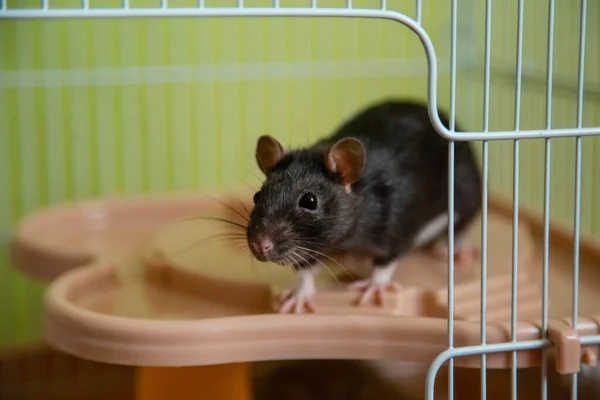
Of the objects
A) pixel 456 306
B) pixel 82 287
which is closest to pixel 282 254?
pixel 456 306

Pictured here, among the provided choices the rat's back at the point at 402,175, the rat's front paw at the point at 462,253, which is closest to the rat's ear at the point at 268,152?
the rat's back at the point at 402,175

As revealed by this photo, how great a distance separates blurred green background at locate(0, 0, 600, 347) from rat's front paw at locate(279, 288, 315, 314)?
77 centimetres

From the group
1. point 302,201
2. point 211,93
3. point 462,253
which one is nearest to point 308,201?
point 302,201

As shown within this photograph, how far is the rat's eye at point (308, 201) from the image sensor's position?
1.16m

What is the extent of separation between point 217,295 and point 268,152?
0.98 feet

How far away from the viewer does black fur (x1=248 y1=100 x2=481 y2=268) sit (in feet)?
3.76

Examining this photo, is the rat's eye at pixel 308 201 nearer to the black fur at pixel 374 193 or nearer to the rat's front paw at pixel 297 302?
the black fur at pixel 374 193

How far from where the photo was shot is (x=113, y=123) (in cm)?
204

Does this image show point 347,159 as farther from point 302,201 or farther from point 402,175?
point 402,175

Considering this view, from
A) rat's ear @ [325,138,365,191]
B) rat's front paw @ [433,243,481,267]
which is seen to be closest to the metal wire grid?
rat's ear @ [325,138,365,191]

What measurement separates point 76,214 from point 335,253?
780mm

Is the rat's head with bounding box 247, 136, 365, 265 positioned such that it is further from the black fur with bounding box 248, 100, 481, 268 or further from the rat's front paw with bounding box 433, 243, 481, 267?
the rat's front paw with bounding box 433, 243, 481, 267

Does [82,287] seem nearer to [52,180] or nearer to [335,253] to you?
[335,253]

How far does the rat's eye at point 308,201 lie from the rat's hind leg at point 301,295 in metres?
0.13
